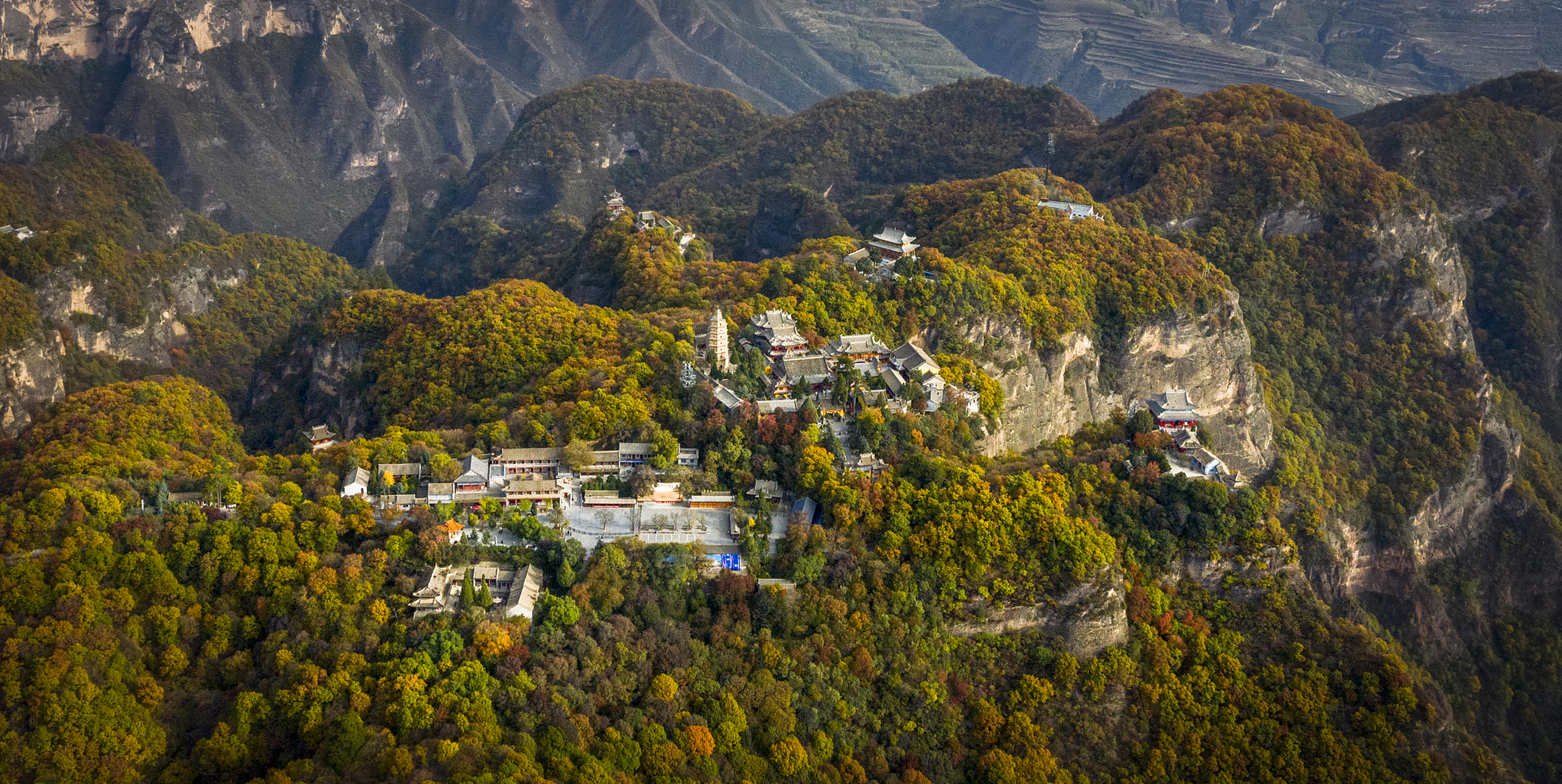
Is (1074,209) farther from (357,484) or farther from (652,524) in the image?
(357,484)

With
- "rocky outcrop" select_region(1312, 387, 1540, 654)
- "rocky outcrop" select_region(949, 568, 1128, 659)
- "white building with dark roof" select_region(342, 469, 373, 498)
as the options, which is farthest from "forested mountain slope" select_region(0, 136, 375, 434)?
"rocky outcrop" select_region(1312, 387, 1540, 654)

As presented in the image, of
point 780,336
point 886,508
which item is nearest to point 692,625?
point 886,508

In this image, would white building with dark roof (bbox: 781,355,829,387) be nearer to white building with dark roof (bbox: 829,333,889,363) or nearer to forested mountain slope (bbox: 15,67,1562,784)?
forested mountain slope (bbox: 15,67,1562,784)

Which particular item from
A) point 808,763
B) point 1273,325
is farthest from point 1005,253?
point 808,763

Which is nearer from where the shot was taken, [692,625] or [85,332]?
[692,625]

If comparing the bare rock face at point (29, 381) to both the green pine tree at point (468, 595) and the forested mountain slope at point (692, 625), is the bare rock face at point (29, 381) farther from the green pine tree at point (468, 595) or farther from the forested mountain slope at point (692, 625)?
the green pine tree at point (468, 595)

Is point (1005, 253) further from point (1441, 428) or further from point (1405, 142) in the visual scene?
point (1405, 142)
